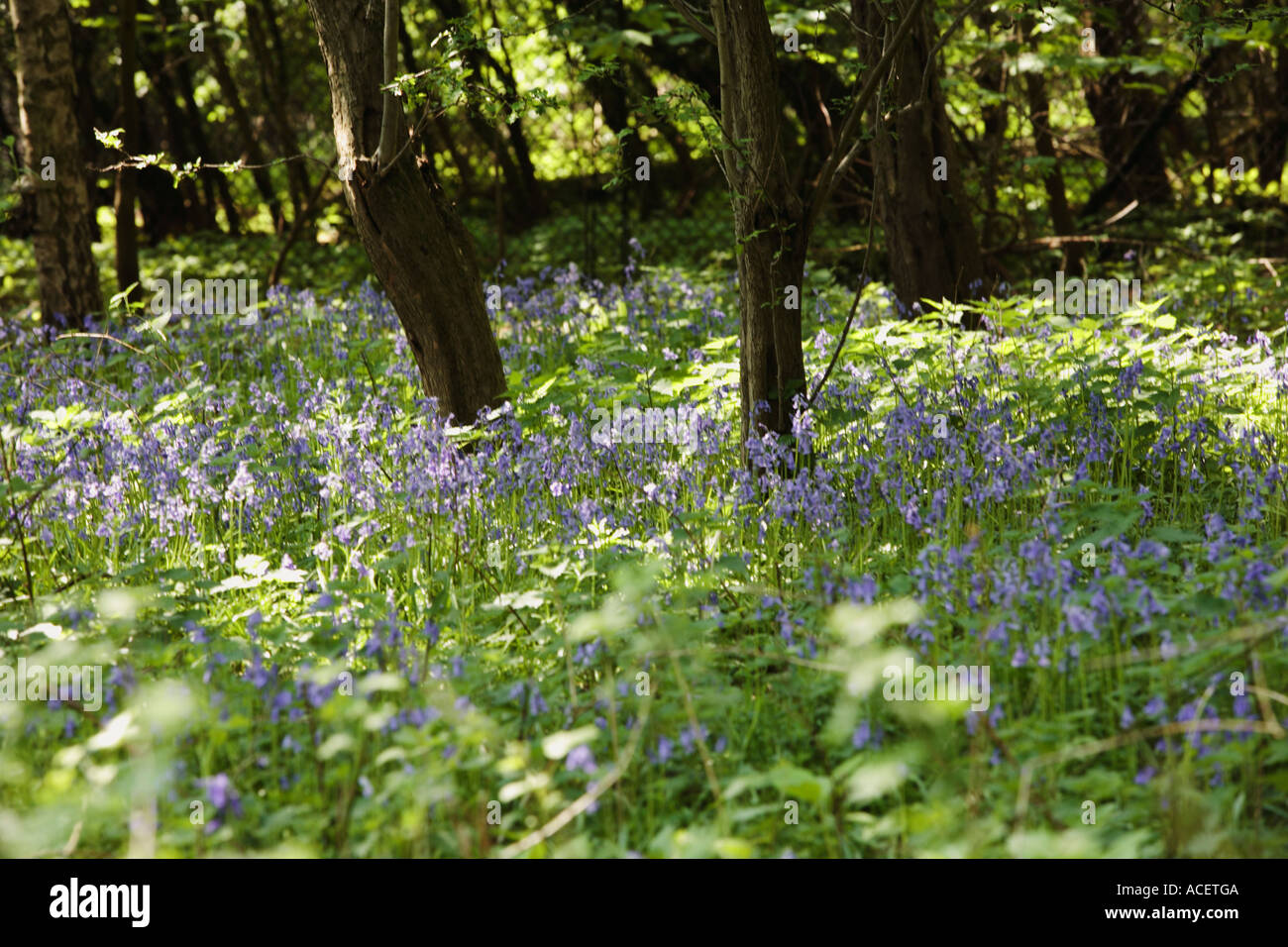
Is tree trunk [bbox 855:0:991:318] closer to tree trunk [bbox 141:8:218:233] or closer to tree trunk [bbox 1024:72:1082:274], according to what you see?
tree trunk [bbox 1024:72:1082:274]

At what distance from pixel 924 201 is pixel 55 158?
599 centimetres

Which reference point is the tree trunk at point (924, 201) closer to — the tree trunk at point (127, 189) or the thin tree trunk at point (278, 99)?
the tree trunk at point (127, 189)

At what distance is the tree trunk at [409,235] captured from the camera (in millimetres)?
4945

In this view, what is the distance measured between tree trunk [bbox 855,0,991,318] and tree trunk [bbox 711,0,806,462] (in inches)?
109

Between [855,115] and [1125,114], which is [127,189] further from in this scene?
[1125,114]

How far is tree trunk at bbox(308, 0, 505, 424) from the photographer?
4.95m

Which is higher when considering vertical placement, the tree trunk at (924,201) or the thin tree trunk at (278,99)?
the thin tree trunk at (278,99)

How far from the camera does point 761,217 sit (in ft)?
14.2

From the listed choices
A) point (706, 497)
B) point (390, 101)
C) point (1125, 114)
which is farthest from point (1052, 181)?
point (390, 101)

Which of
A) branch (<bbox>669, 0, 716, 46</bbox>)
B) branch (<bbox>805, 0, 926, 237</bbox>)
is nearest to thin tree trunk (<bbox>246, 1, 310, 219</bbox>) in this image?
branch (<bbox>669, 0, 716, 46</bbox>)

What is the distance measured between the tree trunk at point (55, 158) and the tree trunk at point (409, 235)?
376cm

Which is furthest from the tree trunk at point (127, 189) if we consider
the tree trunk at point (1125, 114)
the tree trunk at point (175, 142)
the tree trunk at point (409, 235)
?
the tree trunk at point (1125, 114)
